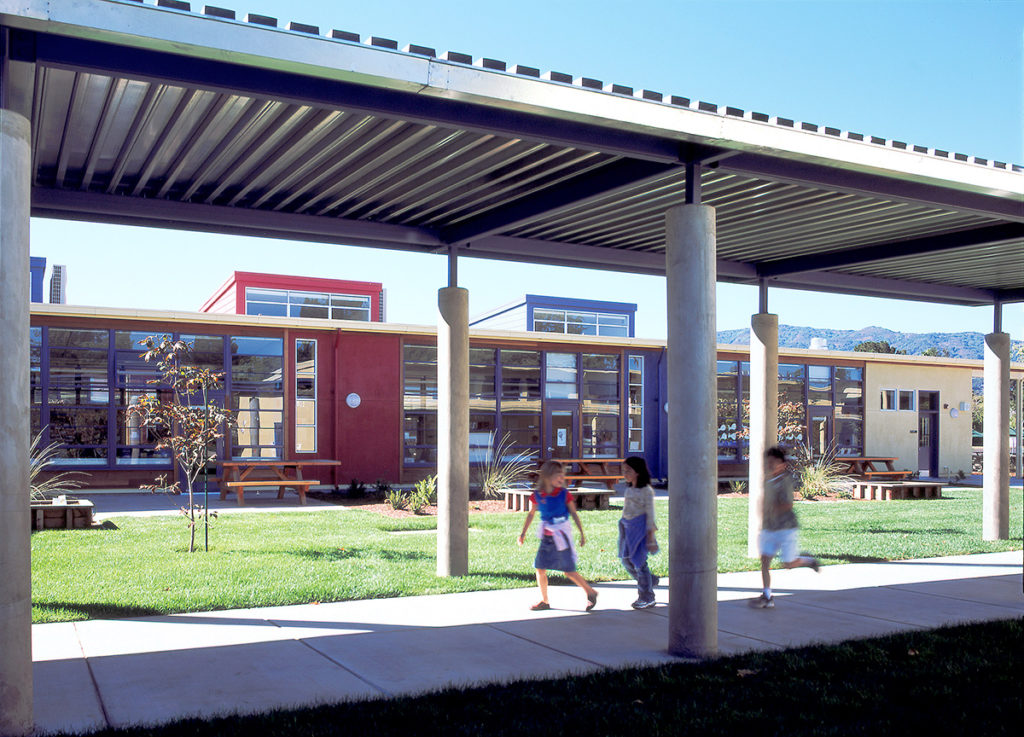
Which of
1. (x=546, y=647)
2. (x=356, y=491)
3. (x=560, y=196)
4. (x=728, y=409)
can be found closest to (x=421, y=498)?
(x=356, y=491)

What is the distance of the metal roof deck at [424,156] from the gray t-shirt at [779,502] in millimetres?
2582

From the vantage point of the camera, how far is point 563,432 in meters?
26.9

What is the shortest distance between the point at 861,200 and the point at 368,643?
581 centimetres

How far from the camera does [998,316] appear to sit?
13633 mm

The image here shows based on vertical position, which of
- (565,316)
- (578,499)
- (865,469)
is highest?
(565,316)

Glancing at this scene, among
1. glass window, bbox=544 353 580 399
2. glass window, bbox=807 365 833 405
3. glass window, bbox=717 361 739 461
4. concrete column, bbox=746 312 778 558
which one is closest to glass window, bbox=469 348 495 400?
glass window, bbox=544 353 580 399

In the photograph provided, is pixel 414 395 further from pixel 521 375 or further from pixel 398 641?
pixel 398 641

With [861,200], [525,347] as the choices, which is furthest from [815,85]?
[861,200]

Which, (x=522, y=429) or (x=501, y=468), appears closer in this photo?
(x=501, y=468)

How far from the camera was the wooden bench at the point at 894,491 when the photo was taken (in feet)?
73.8

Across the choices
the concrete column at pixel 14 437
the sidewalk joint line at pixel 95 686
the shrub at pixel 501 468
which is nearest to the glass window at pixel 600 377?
the shrub at pixel 501 468

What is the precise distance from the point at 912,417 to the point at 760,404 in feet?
76.1

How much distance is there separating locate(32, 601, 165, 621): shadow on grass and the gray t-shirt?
5.50 metres

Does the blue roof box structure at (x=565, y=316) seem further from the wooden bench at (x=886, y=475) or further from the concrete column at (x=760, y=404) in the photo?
the concrete column at (x=760, y=404)
